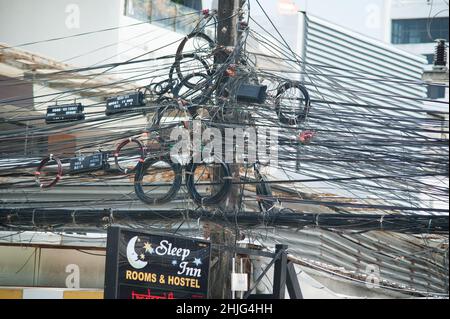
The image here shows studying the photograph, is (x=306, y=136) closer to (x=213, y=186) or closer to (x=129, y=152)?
(x=213, y=186)

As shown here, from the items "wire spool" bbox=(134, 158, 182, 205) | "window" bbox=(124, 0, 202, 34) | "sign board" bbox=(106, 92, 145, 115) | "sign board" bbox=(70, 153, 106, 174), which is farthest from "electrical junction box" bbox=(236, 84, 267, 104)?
"window" bbox=(124, 0, 202, 34)

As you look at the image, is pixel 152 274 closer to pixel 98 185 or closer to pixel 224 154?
pixel 224 154

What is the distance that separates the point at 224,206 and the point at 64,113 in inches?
142

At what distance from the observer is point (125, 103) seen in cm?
1473

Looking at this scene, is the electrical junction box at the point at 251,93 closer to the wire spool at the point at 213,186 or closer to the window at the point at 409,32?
the wire spool at the point at 213,186

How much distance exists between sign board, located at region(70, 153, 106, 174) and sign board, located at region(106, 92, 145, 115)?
0.81 meters

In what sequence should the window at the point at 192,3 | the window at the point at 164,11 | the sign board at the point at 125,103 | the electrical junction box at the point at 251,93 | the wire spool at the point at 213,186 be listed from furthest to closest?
the window at the point at 192,3, the window at the point at 164,11, the sign board at the point at 125,103, the wire spool at the point at 213,186, the electrical junction box at the point at 251,93

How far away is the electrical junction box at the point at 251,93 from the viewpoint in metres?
13.1

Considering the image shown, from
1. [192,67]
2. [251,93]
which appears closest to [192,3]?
[192,67]

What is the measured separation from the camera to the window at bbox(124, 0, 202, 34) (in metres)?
27.1

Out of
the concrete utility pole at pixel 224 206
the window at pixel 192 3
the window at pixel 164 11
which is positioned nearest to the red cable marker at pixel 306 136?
the concrete utility pole at pixel 224 206

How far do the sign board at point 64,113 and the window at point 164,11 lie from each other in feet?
36.1
